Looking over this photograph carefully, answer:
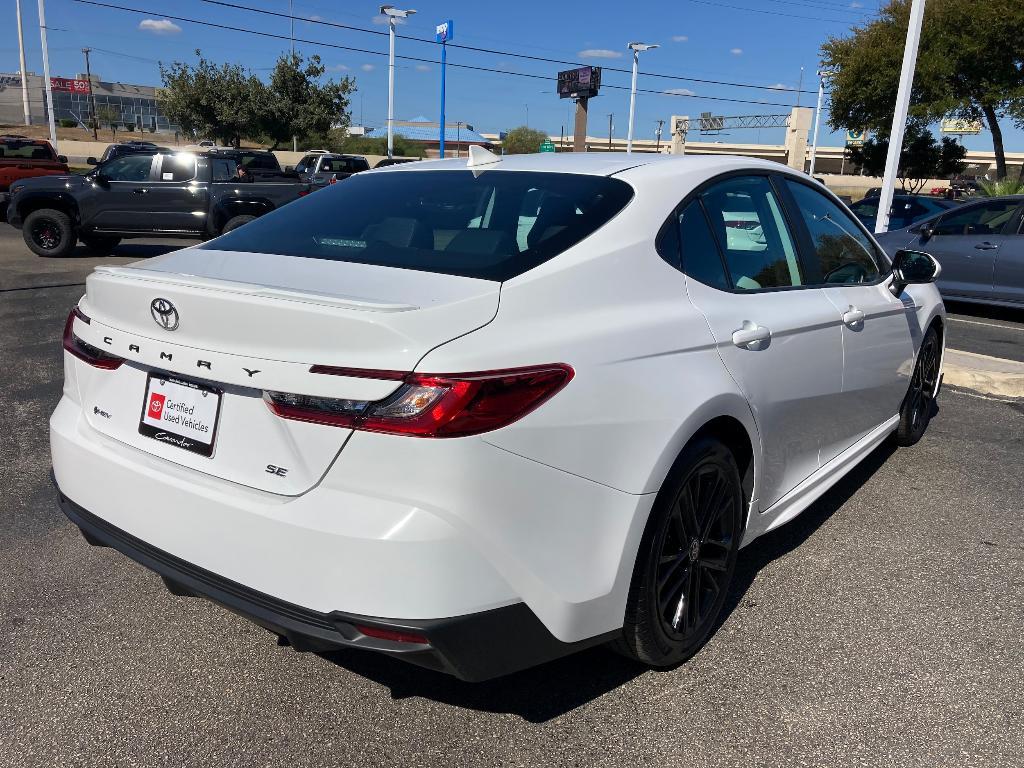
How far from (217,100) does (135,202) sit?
1367 inches

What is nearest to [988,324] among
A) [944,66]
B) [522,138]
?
[944,66]

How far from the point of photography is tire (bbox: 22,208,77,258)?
13.9 m

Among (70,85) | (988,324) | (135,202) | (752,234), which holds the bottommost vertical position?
(988,324)

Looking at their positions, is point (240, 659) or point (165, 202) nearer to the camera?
point (240, 659)

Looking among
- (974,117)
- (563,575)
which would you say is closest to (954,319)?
(563,575)

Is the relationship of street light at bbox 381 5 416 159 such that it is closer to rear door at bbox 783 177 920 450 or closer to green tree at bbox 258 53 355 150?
green tree at bbox 258 53 355 150

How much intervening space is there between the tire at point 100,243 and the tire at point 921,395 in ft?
43.6

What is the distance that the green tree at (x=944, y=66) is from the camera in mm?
22766

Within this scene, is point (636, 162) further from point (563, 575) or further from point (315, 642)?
point (315, 642)

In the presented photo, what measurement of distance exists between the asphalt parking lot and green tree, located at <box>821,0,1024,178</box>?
23.6 meters

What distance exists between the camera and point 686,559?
2746mm

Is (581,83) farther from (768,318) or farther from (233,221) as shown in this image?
(768,318)

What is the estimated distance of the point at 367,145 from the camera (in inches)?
2746

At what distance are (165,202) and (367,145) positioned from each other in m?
57.9
